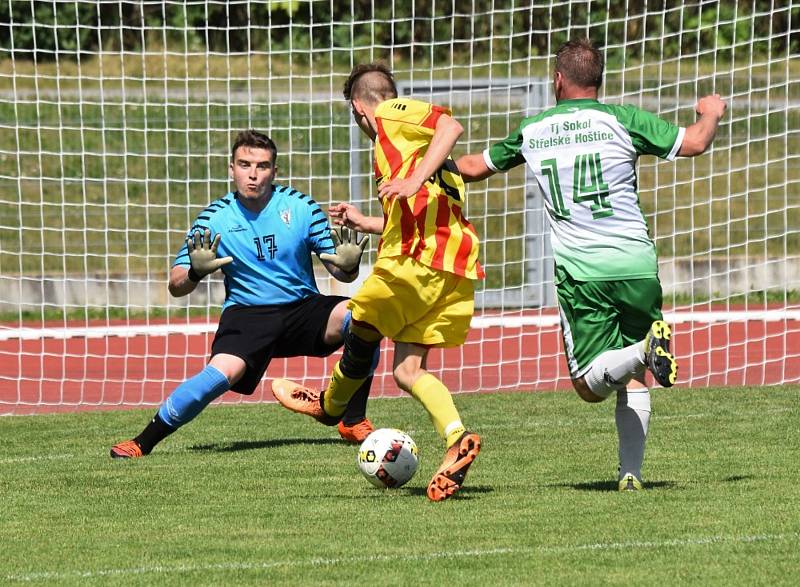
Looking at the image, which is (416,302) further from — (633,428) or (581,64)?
(581,64)

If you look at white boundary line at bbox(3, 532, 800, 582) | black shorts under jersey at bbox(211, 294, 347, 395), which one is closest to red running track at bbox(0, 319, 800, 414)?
black shorts under jersey at bbox(211, 294, 347, 395)

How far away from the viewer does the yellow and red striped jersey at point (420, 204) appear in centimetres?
621

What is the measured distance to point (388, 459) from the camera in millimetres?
6316

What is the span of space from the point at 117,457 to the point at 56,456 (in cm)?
46

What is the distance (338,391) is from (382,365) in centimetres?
510

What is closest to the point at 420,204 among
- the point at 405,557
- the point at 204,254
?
the point at 204,254

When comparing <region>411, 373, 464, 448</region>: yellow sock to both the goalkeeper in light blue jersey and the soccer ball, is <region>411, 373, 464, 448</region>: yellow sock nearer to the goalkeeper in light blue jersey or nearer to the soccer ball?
the soccer ball

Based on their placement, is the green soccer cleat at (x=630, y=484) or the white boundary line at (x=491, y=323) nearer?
the green soccer cleat at (x=630, y=484)

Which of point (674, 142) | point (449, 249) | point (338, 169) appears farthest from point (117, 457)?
point (338, 169)

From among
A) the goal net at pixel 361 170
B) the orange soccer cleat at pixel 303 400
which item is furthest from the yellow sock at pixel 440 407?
the goal net at pixel 361 170

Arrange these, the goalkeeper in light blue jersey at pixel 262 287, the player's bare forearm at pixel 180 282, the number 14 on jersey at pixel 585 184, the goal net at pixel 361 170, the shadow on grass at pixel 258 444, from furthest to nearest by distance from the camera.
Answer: the goal net at pixel 361 170, the shadow on grass at pixel 258 444, the goalkeeper in light blue jersey at pixel 262 287, the player's bare forearm at pixel 180 282, the number 14 on jersey at pixel 585 184

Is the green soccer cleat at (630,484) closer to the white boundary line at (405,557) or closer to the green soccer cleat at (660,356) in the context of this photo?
the green soccer cleat at (660,356)

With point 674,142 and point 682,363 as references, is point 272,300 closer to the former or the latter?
point 674,142

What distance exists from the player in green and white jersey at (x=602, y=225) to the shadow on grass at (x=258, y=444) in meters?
2.31
